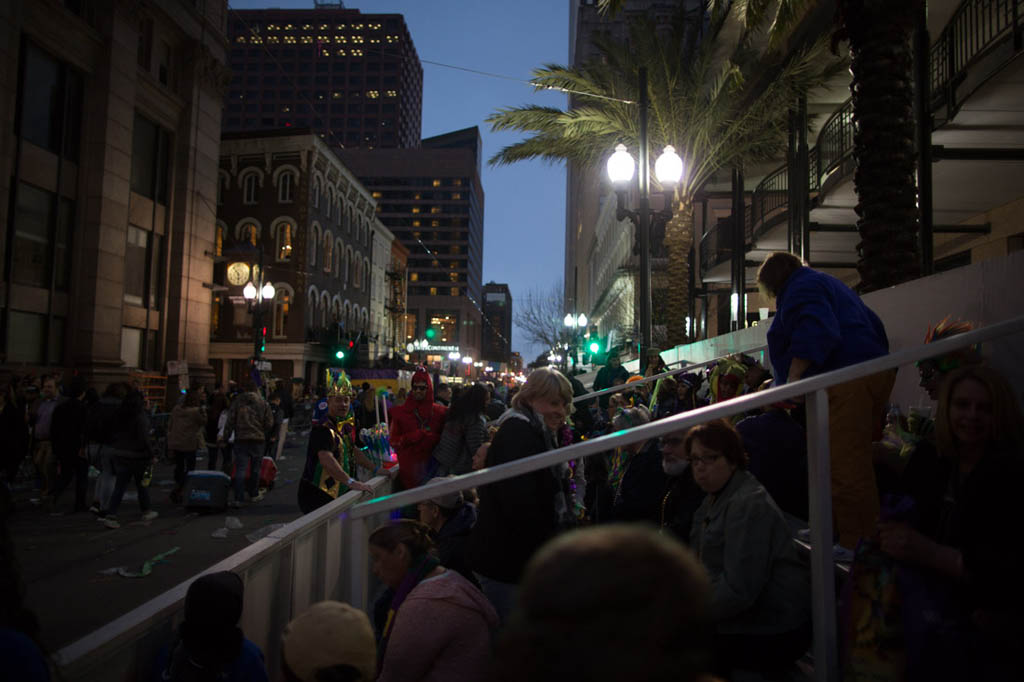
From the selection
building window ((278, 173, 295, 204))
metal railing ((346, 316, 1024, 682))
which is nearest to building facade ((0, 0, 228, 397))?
building window ((278, 173, 295, 204))

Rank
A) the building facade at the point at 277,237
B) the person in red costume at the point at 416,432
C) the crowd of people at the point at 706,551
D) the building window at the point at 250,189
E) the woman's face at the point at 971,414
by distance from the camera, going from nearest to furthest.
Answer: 1. the crowd of people at the point at 706,551
2. the woman's face at the point at 971,414
3. the person in red costume at the point at 416,432
4. the building facade at the point at 277,237
5. the building window at the point at 250,189

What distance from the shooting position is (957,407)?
7.95ft

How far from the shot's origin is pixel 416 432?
22.5 ft

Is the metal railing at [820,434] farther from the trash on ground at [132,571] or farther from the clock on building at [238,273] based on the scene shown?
the clock on building at [238,273]

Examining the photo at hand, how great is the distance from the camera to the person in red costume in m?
6.82

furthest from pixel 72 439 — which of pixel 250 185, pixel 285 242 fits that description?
pixel 250 185

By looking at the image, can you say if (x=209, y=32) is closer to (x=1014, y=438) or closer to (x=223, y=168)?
(x=223, y=168)

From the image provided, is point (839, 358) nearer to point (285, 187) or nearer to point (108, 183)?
point (108, 183)

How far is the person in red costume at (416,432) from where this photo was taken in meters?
6.82

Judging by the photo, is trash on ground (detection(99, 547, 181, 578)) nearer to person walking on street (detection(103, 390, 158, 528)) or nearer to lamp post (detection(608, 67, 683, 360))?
person walking on street (detection(103, 390, 158, 528))

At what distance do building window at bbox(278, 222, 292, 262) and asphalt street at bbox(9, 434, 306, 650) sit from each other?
1295 inches

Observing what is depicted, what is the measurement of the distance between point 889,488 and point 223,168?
4824cm

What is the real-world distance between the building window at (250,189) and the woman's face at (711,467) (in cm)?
4645

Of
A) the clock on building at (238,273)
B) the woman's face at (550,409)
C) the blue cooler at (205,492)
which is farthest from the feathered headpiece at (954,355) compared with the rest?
the clock on building at (238,273)
